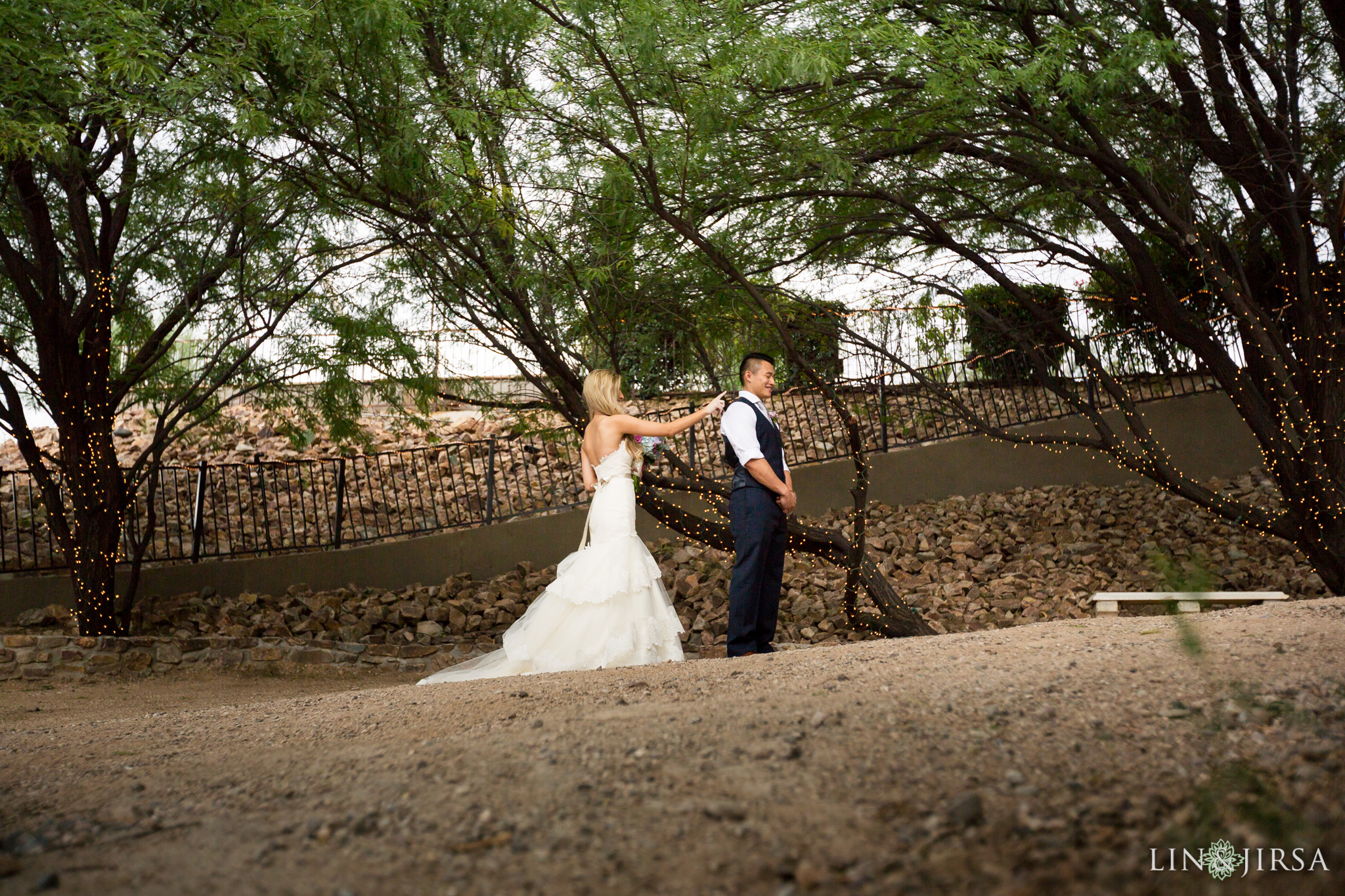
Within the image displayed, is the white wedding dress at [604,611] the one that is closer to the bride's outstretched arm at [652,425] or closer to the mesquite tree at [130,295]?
Answer: the bride's outstretched arm at [652,425]

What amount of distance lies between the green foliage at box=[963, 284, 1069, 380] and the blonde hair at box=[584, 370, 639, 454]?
4283 mm

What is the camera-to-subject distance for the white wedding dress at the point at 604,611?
18.2ft

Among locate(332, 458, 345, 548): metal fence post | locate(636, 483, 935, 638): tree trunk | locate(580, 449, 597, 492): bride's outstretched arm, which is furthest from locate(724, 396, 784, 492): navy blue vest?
locate(332, 458, 345, 548): metal fence post

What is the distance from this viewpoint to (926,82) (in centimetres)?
570

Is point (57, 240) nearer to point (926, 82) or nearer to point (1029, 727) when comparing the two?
point (926, 82)

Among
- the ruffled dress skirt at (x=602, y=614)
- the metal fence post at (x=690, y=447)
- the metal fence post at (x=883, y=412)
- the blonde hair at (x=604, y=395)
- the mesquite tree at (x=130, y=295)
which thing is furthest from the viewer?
the metal fence post at (x=690, y=447)

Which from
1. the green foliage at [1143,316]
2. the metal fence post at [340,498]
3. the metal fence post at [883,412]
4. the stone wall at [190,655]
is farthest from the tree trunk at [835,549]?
the metal fence post at [340,498]

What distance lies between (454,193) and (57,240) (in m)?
5.88

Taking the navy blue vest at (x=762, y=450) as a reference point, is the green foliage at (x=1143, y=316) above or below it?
above

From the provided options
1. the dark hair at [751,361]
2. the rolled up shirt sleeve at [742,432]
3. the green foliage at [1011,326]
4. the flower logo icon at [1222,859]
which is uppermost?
the green foliage at [1011,326]

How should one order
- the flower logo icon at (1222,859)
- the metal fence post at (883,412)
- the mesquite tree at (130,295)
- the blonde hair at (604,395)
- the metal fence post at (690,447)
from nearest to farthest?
the flower logo icon at (1222,859), the blonde hair at (604,395), the mesquite tree at (130,295), the metal fence post at (883,412), the metal fence post at (690,447)

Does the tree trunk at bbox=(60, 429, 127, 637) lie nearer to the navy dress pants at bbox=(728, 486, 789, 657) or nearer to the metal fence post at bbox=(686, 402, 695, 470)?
the metal fence post at bbox=(686, 402, 695, 470)

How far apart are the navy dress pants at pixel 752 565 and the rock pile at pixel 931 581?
11.1ft

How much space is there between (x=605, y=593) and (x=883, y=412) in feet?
20.3
